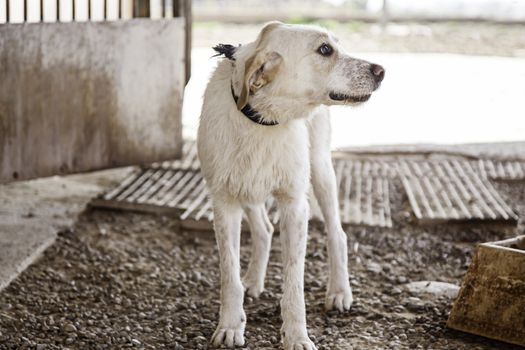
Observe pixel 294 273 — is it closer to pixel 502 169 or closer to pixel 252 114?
pixel 252 114

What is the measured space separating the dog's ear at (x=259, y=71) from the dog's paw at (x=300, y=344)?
3.84ft

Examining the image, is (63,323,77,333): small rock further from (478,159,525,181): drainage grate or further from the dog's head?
(478,159,525,181): drainage grate

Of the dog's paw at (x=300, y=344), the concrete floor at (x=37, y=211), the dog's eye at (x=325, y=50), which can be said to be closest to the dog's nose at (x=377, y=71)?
the dog's eye at (x=325, y=50)

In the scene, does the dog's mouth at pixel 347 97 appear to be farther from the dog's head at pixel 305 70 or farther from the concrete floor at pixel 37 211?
the concrete floor at pixel 37 211

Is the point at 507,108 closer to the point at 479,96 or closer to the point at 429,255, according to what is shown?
the point at 479,96

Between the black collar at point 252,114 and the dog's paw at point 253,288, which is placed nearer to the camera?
the black collar at point 252,114

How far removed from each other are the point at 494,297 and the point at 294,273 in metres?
1.03

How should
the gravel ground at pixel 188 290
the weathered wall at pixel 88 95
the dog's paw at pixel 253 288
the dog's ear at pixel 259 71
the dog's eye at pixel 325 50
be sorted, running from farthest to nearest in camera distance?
the weathered wall at pixel 88 95 < the dog's paw at pixel 253 288 < the gravel ground at pixel 188 290 < the dog's eye at pixel 325 50 < the dog's ear at pixel 259 71

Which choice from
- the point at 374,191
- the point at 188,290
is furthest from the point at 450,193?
the point at 188,290

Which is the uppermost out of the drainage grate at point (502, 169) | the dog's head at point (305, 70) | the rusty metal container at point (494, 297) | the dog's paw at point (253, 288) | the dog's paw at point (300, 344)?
the dog's head at point (305, 70)

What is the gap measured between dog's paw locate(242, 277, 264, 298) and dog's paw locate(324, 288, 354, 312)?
419mm

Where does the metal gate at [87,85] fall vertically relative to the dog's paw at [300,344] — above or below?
above

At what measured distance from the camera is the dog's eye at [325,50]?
14.6 ft

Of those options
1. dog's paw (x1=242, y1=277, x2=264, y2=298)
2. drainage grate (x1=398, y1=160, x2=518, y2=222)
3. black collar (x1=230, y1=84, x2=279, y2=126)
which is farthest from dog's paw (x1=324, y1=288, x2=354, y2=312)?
drainage grate (x1=398, y1=160, x2=518, y2=222)
